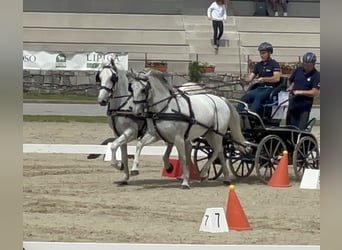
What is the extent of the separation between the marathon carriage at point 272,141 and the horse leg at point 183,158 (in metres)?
0.68

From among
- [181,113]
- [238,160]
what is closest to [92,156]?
[238,160]

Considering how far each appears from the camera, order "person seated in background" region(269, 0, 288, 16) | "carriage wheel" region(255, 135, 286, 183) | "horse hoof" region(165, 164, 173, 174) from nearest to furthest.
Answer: "carriage wheel" region(255, 135, 286, 183) → "horse hoof" region(165, 164, 173, 174) → "person seated in background" region(269, 0, 288, 16)

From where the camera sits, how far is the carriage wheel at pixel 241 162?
371 inches

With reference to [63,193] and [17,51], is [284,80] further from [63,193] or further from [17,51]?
[17,51]

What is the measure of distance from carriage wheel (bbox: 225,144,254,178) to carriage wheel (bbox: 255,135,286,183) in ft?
0.47

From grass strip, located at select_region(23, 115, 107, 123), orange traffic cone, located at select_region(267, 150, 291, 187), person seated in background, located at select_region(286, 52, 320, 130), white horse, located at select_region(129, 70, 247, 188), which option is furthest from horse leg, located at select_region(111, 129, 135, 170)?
grass strip, located at select_region(23, 115, 107, 123)

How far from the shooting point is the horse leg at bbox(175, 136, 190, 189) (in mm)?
8430

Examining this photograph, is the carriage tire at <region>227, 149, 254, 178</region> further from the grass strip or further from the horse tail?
the grass strip

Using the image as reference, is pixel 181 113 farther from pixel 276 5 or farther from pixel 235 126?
pixel 276 5

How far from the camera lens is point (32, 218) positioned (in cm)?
670

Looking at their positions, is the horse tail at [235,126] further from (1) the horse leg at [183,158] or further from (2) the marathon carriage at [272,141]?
(1) the horse leg at [183,158]

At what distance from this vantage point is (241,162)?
9.84m

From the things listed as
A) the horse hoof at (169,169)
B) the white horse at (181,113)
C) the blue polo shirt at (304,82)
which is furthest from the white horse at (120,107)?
the blue polo shirt at (304,82)

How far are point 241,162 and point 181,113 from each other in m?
1.65
